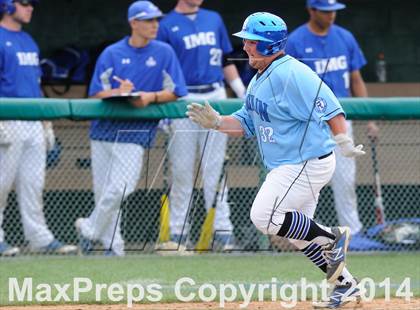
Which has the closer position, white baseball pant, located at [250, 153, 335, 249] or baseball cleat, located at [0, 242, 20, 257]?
white baseball pant, located at [250, 153, 335, 249]

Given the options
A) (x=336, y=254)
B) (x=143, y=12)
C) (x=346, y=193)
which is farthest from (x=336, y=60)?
(x=336, y=254)

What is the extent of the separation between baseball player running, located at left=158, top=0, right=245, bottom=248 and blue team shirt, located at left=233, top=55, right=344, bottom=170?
7.94ft

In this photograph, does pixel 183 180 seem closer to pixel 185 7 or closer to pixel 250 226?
pixel 250 226

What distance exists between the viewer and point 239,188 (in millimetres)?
9086

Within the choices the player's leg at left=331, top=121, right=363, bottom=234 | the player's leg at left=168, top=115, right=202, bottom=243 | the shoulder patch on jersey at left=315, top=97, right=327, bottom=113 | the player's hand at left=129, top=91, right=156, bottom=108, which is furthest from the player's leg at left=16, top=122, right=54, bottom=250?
the shoulder patch on jersey at left=315, top=97, right=327, bottom=113

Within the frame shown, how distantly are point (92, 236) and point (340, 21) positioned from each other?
4.35 meters

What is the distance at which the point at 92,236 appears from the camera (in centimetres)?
891

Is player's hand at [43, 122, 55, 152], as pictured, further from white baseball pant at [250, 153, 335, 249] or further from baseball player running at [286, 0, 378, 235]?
white baseball pant at [250, 153, 335, 249]

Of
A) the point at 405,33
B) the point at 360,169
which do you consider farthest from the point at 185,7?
the point at 405,33

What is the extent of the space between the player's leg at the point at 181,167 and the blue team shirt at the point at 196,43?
59 centimetres

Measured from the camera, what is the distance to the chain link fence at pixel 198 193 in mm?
9117

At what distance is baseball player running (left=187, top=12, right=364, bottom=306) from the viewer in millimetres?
6402

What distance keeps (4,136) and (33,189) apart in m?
0.48

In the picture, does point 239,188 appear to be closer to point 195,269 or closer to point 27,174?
point 195,269
